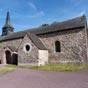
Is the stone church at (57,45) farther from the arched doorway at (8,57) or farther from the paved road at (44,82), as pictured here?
the paved road at (44,82)

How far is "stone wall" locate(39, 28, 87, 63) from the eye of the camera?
19.9m

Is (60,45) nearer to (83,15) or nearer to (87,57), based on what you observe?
(87,57)

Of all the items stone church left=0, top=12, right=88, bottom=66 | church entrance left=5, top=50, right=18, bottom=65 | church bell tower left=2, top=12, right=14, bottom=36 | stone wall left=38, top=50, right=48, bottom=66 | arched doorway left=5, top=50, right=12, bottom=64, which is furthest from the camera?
church bell tower left=2, top=12, right=14, bottom=36

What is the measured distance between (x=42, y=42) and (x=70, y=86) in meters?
17.0

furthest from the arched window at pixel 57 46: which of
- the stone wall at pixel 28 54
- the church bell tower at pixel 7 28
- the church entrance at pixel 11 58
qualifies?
the church bell tower at pixel 7 28

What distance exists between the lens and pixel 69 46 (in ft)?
68.9

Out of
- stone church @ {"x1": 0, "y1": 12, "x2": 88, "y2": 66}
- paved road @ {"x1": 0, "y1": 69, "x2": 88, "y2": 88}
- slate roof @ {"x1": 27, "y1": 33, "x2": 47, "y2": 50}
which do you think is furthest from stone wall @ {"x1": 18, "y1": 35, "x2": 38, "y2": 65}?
paved road @ {"x1": 0, "y1": 69, "x2": 88, "y2": 88}

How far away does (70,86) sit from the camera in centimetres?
750

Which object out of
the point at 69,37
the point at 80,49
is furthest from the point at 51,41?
the point at 80,49

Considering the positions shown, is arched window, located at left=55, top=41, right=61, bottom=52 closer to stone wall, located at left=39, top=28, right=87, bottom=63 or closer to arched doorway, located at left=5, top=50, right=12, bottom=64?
stone wall, located at left=39, top=28, right=87, bottom=63

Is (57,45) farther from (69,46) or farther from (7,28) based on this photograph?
(7,28)

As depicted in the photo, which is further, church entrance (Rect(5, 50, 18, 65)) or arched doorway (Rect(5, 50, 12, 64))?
arched doorway (Rect(5, 50, 12, 64))

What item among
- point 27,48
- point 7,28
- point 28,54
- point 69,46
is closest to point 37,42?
point 27,48

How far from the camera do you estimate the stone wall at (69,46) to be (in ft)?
65.1
